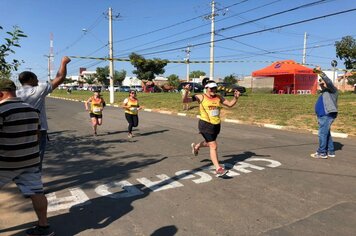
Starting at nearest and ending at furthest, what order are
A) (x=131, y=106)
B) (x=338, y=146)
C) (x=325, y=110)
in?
(x=325, y=110), (x=338, y=146), (x=131, y=106)

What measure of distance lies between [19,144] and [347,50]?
41.8 meters

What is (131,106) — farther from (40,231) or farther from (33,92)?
(40,231)

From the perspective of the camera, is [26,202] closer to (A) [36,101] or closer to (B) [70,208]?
(B) [70,208]

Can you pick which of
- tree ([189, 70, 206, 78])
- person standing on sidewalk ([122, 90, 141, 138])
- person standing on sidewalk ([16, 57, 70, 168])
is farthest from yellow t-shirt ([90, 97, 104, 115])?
tree ([189, 70, 206, 78])

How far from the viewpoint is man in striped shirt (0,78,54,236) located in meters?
3.64

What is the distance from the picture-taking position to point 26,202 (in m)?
5.23

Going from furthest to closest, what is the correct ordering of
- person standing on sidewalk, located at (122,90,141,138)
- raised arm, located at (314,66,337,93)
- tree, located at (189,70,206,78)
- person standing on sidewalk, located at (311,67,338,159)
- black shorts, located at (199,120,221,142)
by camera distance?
1. tree, located at (189,70,206,78)
2. person standing on sidewalk, located at (122,90,141,138)
3. person standing on sidewalk, located at (311,67,338,159)
4. raised arm, located at (314,66,337,93)
5. black shorts, located at (199,120,221,142)

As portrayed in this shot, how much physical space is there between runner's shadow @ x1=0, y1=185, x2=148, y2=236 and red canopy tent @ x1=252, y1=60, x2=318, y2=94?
33.9 m

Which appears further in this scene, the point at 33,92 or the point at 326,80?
the point at 326,80

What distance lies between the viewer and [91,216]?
4699 mm

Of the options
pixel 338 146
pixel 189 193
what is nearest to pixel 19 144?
pixel 189 193

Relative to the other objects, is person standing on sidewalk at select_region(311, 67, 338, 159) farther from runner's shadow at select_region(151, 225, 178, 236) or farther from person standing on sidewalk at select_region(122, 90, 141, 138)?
person standing on sidewalk at select_region(122, 90, 141, 138)

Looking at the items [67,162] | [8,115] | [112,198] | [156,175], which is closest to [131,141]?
[67,162]

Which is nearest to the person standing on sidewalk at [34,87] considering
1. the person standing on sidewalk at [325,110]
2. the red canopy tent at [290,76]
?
the person standing on sidewalk at [325,110]
